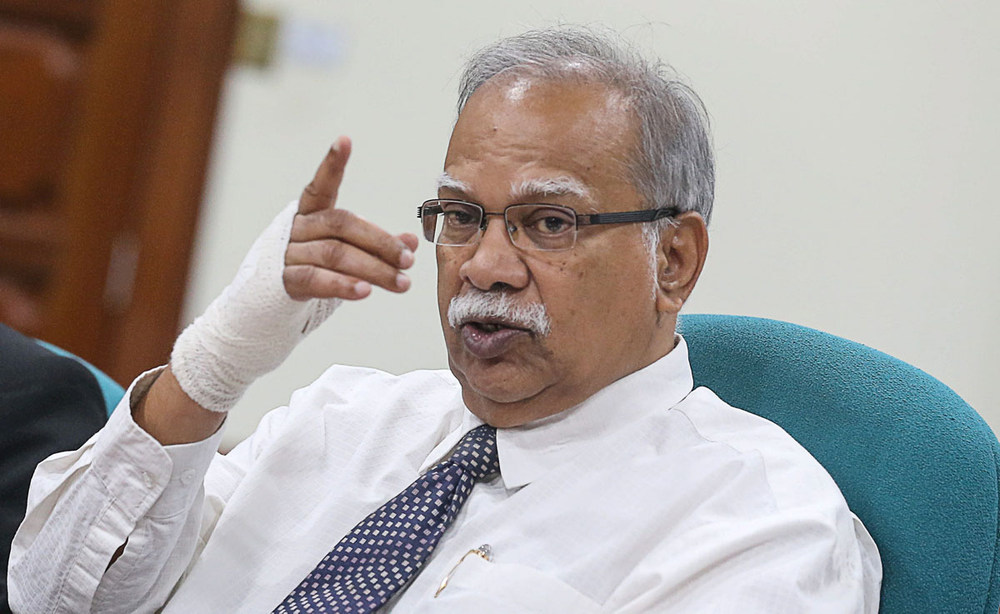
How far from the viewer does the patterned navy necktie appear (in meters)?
1.25

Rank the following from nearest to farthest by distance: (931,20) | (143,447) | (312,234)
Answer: (312,234) < (143,447) < (931,20)

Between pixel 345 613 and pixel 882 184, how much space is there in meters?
1.47

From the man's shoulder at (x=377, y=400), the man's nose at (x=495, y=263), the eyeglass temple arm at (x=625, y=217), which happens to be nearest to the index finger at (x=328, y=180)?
the man's nose at (x=495, y=263)

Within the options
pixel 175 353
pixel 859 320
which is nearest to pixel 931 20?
pixel 859 320

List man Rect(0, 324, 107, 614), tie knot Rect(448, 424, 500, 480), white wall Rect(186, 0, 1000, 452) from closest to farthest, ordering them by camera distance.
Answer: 1. tie knot Rect(448, 424, 500, 480)
2. man Rect(0, 324, 107, 614)
3. white wall Rect(186, 0, 1000, 452)

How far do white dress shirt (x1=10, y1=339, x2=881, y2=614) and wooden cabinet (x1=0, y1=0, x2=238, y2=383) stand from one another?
1189 mm

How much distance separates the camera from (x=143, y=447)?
131cm

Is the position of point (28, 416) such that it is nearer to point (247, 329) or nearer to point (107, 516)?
point (107, 516)

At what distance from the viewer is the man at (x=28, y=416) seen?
58.0 inches

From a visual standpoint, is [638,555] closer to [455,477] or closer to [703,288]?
[455,477]

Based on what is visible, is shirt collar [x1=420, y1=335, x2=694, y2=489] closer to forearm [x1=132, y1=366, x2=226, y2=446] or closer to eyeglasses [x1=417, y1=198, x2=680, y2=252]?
eyeglasses [x1=417, y1=198, x2=680, y2=252]

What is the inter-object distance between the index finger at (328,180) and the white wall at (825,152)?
0.98m

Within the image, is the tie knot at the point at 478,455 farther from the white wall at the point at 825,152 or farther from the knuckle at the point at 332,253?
the white wall at the point at 825,152

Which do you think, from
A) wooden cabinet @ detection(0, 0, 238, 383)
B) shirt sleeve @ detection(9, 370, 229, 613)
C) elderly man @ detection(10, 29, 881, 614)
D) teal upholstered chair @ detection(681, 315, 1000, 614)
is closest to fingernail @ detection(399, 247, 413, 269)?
elderly man @ detection(10, 29, 881, 614)
